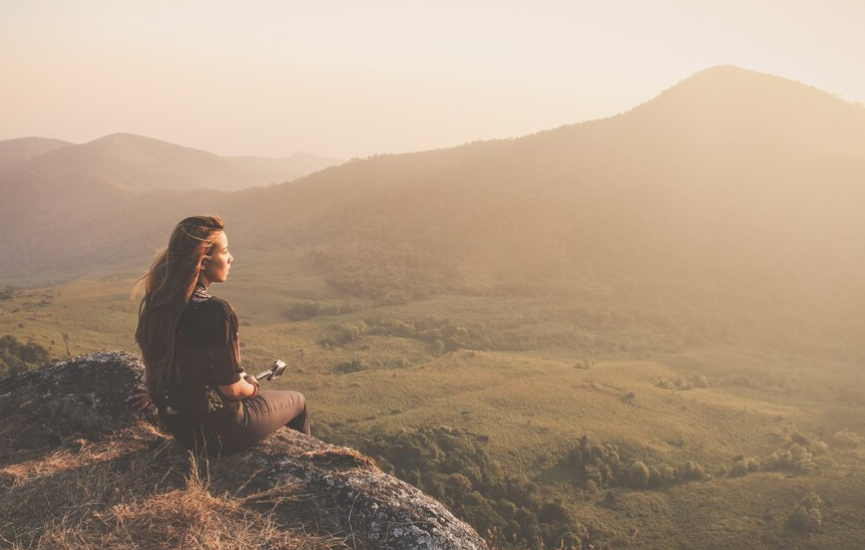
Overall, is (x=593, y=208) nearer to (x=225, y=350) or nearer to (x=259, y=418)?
(x=259, y=418)

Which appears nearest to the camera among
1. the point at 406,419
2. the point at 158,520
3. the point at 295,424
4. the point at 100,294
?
the point at 158,520

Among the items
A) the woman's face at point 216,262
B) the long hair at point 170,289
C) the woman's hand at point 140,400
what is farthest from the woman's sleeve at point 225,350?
the woman's hand at point 140,400

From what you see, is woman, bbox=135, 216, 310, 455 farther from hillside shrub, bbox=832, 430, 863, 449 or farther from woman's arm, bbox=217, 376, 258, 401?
hillside shrub, bbox=832, 430, 863, 449

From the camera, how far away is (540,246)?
271ft

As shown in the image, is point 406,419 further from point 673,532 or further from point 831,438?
point 831,438

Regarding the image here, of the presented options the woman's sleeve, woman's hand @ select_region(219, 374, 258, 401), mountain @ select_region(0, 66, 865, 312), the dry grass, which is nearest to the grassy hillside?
mountain @ select_region(0, 66, 865, 312)

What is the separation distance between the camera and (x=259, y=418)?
6039mm

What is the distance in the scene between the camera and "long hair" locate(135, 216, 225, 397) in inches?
206

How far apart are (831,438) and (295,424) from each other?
49.1m

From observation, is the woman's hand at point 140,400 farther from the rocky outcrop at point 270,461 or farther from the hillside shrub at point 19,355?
the hillside shrub at point 19,355

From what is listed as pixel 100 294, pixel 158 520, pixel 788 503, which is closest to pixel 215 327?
pixel 158 520

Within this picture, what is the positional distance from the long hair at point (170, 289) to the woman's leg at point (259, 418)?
0.83 m

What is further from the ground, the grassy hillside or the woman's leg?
the woman's leg

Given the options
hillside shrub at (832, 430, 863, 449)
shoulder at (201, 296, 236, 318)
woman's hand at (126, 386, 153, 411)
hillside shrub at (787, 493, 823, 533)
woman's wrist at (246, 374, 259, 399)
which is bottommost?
hillside shrub at (787, 493, 823, 533)
